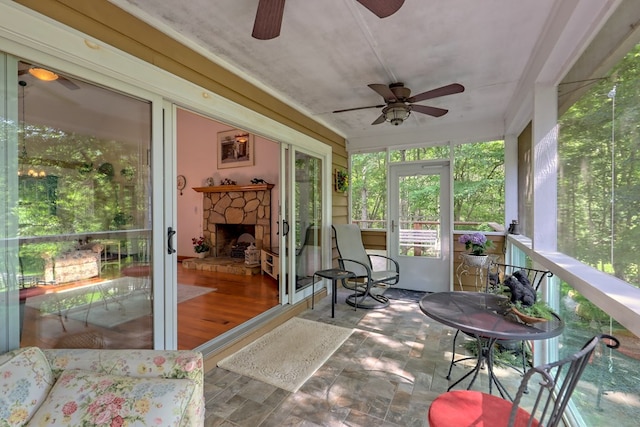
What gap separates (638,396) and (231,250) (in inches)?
247

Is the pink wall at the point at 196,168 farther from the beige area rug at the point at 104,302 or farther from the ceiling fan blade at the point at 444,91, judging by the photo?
the beige area rug at the point at 104,302

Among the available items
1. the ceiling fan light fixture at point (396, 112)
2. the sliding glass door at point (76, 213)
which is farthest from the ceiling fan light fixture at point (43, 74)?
the ceiling fan light fixture at point (396, 112)

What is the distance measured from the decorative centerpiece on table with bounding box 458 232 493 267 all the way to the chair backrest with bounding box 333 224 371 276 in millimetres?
1378

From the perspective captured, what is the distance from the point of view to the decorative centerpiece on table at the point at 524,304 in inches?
62.4

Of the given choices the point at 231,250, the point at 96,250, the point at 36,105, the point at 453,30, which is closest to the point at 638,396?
the point at 453,30

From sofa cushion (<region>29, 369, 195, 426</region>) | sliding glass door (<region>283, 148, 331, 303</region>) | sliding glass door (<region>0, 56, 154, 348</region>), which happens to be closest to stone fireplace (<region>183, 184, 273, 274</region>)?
sliding glass door (<region>283, 148, 331, 303</region>)

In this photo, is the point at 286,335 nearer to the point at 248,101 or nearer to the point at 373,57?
the point at 248,101

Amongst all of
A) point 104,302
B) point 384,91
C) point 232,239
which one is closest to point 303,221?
point 384,91

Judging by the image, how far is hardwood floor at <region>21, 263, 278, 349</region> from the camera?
162 cm

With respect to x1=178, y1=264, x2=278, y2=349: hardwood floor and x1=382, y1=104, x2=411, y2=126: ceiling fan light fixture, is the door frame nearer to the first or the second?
x1=382, y1=104, x2=411, y2=126: ceiling fan light fixture

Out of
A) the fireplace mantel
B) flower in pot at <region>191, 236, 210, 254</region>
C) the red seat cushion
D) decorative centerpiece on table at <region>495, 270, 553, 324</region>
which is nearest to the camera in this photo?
the red seat cushion

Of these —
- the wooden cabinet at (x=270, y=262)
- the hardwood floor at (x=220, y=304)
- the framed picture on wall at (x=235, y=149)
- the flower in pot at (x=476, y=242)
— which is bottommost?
the hardwood floor at (x=220, y=304)

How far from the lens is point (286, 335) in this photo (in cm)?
301

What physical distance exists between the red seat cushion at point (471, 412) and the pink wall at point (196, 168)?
5151 mm
